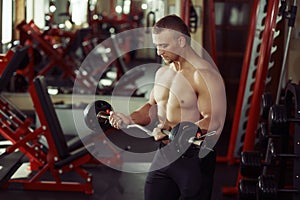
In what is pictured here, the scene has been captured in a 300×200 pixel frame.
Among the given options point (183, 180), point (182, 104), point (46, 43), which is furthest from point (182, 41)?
point (46, 43)

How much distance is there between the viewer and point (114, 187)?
4.30m

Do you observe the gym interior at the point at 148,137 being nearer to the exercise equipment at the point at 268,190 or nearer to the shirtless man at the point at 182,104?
the exercise equipment at the point at 268,190

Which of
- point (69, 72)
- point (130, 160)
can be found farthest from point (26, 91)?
point (130, 160)

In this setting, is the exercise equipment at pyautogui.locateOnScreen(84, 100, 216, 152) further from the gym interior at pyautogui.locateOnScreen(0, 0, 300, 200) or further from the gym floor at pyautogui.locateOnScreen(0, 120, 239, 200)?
the gym floor at pyautogui.locateOnScreen(0, 120, 239, 200)

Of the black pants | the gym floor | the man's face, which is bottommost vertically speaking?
the gym floor

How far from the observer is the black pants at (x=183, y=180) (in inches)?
95.0

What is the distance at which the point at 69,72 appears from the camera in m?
7.21

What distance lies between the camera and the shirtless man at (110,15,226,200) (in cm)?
228

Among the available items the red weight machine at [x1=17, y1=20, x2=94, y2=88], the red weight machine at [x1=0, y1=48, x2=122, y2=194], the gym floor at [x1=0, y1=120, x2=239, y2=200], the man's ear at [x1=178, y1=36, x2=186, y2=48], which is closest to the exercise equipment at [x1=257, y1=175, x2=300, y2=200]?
the man's ear at [x1=178, y1=36, x2=186, y2=48]

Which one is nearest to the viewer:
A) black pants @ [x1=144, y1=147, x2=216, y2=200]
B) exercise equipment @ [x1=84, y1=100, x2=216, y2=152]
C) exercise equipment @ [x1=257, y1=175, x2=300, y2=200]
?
exercise equipment @ [x1=84, y1=100, x2=216, y2=152]

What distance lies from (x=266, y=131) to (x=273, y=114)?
0.59m

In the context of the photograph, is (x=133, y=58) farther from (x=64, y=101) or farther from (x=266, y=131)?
(x=266, y=131)

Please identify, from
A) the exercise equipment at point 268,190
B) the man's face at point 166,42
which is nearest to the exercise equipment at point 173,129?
the man's face at point 166,42

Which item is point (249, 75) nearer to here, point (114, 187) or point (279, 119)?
point (114, 187)
